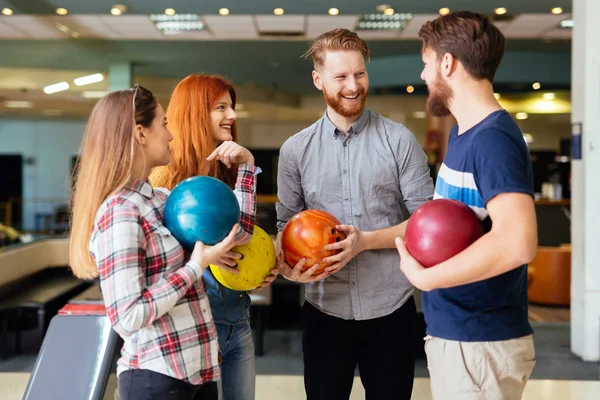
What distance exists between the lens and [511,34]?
29.1 feet

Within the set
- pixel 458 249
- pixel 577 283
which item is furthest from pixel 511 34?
pixel 458 249

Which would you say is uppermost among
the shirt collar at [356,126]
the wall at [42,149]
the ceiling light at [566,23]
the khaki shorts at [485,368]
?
the ceiling light at [566,23]

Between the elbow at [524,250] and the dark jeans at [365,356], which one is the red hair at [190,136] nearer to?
the dark jeans at [365,356]

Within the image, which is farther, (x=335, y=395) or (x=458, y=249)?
(x=335, y=395)

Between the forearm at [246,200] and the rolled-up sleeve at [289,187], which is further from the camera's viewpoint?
the rolled-up sleeve at [289,187]

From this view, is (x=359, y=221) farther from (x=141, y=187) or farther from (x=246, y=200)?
(x=141, y=187)

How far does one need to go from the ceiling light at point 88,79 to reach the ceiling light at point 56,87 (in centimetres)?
31

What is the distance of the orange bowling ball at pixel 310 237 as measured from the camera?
6.79 ft

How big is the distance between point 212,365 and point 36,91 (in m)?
13.3

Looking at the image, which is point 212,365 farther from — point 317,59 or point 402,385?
point 317,59

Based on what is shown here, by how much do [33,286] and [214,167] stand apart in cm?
459

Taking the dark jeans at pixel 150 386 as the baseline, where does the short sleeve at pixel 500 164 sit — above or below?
above

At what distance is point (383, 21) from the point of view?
8141 mm

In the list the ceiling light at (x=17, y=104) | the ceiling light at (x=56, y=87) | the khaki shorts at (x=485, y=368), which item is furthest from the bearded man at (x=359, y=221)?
the ceiling light at (x=17, y=104)
